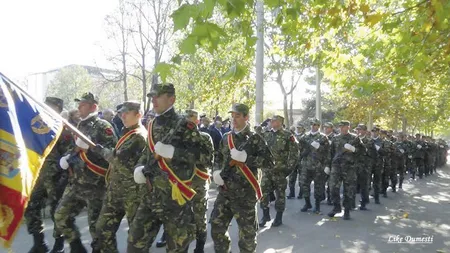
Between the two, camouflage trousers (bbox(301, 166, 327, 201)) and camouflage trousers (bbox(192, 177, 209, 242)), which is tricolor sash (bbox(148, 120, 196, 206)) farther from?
camouflage trousers (bbox(301, 166, 327, 201))

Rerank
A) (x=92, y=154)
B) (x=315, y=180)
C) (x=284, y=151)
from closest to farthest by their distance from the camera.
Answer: (x=92, y=154) < (x=284, y=151) < (x=315, y=180)

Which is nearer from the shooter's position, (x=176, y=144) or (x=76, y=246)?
(x=176, y=144)

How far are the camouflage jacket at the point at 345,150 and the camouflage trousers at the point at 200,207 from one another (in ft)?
14.0

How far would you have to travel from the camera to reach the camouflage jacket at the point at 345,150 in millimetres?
9570

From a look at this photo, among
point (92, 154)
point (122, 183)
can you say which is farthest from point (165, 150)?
point (92, 154)

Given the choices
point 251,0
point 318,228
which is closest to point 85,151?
point 251,0

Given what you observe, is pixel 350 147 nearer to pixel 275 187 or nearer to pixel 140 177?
A: pixel 275 187

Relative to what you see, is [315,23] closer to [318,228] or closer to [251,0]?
[251,0]

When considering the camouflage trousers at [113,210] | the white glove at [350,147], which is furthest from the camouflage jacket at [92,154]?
the white glove at [350,147]

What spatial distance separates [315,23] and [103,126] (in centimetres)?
312

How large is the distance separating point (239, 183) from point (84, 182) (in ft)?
6.67

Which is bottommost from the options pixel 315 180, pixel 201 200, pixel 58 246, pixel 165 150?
pixel 58 246

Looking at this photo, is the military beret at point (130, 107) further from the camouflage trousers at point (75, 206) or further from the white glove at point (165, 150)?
the camouflage trousers at point (75, 206)

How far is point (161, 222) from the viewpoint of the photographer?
167 inches
